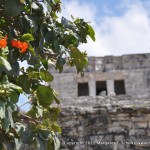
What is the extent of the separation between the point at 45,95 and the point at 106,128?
269cm

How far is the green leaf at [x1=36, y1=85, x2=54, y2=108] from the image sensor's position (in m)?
2.92

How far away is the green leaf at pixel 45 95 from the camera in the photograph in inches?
115

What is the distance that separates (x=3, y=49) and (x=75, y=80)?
16.8 m

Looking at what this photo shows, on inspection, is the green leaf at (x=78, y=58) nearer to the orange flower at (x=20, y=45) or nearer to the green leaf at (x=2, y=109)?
the orange flower at (x=20, y=45)

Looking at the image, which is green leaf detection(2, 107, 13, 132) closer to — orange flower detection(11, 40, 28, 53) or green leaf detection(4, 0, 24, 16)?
orange flower detection(11, 40, 28, 53)

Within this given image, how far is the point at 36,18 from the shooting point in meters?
2.97

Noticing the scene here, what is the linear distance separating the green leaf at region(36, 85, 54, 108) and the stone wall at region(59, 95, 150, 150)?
2.44m

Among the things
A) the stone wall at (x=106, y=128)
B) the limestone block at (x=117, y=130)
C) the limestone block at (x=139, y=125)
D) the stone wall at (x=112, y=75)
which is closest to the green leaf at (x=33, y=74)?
the stone wall at (x=106, y=128)

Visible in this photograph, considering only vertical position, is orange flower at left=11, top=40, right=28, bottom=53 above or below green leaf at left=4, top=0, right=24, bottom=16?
below

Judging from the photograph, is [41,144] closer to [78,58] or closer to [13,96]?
[13,96]

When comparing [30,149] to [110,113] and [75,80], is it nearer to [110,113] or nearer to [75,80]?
[110,113]

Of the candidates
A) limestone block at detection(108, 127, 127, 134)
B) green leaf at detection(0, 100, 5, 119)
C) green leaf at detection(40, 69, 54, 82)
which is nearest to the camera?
green leaf at detection(0, 100, 5, 119)

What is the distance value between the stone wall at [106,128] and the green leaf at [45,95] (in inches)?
96.1

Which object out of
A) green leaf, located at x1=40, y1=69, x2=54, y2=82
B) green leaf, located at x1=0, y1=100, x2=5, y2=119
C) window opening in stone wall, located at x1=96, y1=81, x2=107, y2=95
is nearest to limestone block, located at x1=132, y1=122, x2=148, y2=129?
green leaf, located at x1=40, y1=69, x2=54, y2=82
